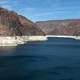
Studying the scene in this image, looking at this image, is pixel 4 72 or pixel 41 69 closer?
pixel 4 72

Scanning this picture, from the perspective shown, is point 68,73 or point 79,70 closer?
point 68,73

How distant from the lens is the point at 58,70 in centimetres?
4519

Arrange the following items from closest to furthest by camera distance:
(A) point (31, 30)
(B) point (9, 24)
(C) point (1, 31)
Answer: (C) point (1, 31), (B) point (9, 24), (A) point (31, 30)

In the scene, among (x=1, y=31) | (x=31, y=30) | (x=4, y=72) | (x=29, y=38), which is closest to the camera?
(x=4, y=72)

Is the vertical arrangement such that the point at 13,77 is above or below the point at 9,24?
below

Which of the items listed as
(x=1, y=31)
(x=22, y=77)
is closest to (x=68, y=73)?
(x=22, y=77)

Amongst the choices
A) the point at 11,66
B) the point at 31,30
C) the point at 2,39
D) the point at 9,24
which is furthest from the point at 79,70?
the point at 31,30

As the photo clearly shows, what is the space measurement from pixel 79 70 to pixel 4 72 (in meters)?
11.2

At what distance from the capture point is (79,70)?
148 ft

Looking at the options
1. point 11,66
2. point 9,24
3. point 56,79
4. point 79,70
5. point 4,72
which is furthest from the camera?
point 9,24

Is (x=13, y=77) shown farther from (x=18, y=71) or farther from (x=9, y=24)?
(x=9, y=24)

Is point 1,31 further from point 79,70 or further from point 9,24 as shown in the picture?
point 79,70

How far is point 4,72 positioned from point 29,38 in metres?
117

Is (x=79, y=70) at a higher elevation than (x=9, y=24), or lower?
lower
